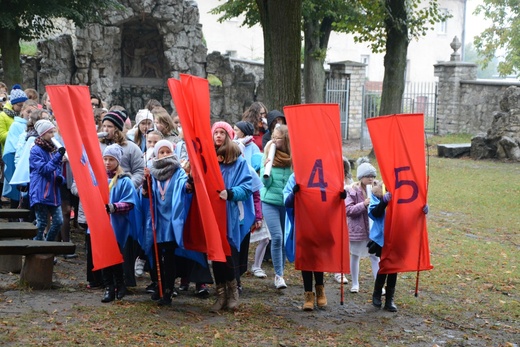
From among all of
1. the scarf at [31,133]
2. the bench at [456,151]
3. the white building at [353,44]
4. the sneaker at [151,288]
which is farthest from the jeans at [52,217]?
the white building at [353,44]

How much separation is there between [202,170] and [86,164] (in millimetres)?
1075

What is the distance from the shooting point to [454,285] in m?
9.63

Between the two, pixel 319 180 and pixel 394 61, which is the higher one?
pixel 394 61

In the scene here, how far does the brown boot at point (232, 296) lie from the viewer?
765 centimetres

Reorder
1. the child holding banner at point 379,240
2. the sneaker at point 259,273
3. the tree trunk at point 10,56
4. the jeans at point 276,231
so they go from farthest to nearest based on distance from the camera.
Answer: the tree trunk at point 10,56, the sneaker at point 259,273, the jeans at point 276,231, the child holding banner at point 379,240

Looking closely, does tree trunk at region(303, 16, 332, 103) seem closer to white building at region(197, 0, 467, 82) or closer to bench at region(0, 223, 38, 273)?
white building at region(197, 0, 467, 82)

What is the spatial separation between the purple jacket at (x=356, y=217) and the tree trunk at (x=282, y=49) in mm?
4587

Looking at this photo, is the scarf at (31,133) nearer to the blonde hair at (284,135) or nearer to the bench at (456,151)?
the blonde hair at (284,135)

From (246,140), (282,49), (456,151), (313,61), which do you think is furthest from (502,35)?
(246,140)

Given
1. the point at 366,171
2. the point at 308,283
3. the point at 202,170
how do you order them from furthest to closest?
the point at 366,171, the point at 308,283, the point at 202,170

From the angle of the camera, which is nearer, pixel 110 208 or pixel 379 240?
pixel 110 208

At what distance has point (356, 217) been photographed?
848 cm

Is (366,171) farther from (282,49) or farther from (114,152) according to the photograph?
(282,49)

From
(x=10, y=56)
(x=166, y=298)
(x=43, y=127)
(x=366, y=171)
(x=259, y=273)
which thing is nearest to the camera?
(x=166, y=298)
